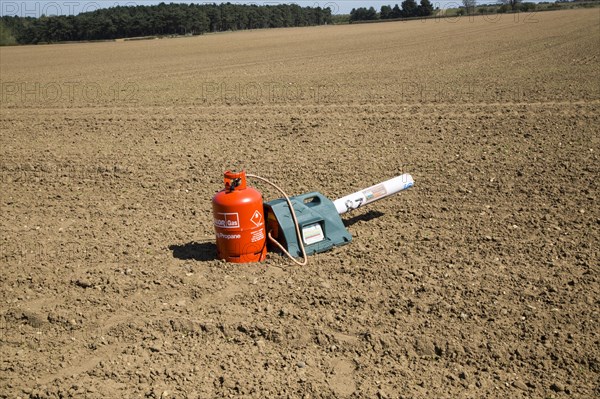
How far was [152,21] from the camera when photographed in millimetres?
63594

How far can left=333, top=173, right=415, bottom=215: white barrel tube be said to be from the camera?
4.99m

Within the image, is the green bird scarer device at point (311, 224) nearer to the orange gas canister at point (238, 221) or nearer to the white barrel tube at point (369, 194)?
the white barrel tube at point (369, 194)

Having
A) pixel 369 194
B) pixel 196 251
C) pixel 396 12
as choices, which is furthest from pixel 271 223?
pixel 396 12

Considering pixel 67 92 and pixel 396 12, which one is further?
pixel 396 12

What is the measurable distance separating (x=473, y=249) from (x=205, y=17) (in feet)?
220

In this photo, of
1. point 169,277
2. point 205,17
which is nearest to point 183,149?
point 169,277

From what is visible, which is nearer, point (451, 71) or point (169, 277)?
point (169, 277)

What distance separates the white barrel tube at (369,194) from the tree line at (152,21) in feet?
197

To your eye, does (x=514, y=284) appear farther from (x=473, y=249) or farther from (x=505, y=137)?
(x=505, y=137)

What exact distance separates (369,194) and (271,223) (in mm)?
930

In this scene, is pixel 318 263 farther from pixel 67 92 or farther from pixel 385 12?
pixel 385 12

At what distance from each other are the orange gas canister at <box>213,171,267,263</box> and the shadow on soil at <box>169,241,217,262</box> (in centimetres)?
24

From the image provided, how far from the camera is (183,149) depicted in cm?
806

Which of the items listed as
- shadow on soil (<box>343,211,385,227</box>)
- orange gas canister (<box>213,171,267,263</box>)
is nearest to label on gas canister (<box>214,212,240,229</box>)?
orange gas canister (<box>213,171,267,263</box>)
